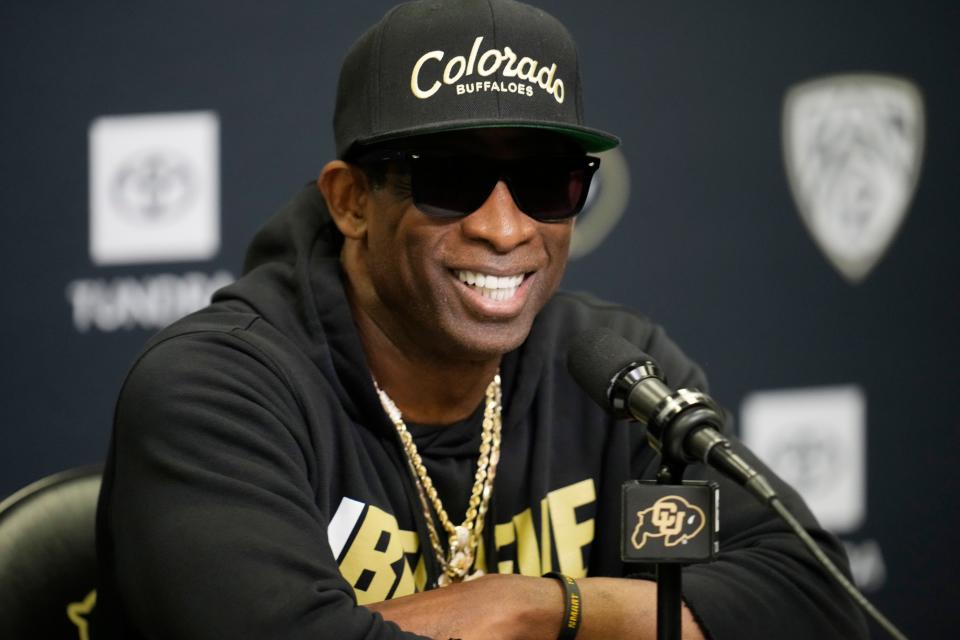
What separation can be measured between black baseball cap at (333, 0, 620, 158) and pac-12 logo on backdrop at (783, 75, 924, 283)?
1475 millimetres

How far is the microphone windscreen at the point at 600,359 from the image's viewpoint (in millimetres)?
1396

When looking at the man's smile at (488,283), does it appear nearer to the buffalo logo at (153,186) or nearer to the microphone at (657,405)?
the microphone at (657,405)

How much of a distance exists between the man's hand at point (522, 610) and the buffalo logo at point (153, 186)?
131cm

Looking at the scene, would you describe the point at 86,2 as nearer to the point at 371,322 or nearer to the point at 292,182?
the point at 292,182

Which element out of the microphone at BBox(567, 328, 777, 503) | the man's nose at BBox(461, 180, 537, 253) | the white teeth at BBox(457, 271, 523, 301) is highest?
the man's nose at BBox(461, 180, 537, 253)

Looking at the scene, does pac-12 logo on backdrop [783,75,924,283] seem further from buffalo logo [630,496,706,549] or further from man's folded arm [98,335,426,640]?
buffalo logo [630,496,706,549]

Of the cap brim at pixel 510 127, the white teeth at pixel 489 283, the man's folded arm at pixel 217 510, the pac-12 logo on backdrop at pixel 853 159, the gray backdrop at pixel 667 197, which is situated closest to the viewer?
the man's folded arm at pixel 217 510

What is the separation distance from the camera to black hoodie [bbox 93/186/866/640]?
1.58 m

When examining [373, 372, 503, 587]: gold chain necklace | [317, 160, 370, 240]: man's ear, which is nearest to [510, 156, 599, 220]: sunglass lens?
[317, 160, 370, 240]: man's ear

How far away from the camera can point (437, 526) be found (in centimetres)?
203

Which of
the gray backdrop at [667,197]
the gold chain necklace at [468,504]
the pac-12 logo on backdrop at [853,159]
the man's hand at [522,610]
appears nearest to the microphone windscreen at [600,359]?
the man's hand at [522,610]

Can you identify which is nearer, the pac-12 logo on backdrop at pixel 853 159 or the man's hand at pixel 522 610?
the man's hand at pixel 522 610

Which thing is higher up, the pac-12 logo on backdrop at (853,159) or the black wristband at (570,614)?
the pac-12 logo on backdrop at (853,159)

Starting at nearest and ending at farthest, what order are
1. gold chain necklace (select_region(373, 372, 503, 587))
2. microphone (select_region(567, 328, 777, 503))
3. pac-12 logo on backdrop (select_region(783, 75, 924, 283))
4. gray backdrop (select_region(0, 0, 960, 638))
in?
microphone (select_region(567, 328, 777, 503)) < gold chain necklace (select_region(373, 372, 503, 587)) < gray backdrop (select_region(0, 0, 960, 638)) < pac-12 logo on backdrop (select_region(783, 75, 924, 283))
